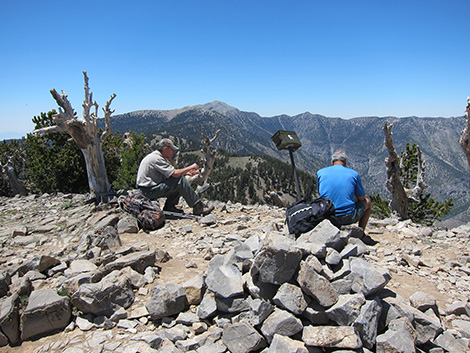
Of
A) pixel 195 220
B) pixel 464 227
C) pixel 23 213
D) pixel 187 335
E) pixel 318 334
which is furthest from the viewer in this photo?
pixel 23 213

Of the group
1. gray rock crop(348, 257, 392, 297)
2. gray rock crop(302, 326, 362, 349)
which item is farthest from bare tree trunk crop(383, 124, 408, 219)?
gray rock crop(302, 326, 362, 349)

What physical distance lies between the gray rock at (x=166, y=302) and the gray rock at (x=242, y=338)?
2.98 ft

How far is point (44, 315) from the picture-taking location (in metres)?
4.24

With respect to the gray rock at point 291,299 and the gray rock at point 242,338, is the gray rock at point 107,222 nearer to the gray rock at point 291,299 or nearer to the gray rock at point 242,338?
the gray rock at point 242,338

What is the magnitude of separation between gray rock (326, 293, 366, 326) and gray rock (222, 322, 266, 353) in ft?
3.12

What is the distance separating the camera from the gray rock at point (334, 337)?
136 inches

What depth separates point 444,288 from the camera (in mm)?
5375

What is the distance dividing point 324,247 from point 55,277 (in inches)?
197

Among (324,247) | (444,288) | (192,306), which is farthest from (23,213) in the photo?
(444,288)

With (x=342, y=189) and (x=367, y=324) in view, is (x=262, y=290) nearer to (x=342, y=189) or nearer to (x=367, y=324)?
(x=367, y=324)

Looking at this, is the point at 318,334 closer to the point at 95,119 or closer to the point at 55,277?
the point at 55,277

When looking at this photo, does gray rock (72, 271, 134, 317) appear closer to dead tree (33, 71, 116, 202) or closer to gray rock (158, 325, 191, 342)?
gray rock (158, 325, 191, 342)

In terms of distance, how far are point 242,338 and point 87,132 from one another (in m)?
12.0

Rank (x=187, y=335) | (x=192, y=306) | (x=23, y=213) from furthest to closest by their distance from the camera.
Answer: (x=23, y=213) → (x=192, y=306) → (x=187, y=335)
